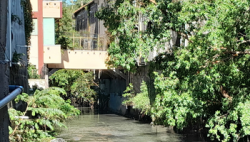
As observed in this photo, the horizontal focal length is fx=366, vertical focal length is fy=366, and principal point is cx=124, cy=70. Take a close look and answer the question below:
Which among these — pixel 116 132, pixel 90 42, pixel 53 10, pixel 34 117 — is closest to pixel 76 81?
pixel 90 42

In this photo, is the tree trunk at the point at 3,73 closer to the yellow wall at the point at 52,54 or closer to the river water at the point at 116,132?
the river water at the point at 116,132

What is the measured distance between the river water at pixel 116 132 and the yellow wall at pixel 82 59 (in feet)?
12.8

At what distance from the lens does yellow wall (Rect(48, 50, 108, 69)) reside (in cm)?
2503

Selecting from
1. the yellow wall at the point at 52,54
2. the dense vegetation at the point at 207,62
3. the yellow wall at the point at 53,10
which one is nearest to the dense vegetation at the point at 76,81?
the yellow wall at the point at 53,10

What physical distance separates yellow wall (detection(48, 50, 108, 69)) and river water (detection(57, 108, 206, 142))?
3909 millimetres

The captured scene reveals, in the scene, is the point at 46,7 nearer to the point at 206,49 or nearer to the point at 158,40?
the point at 158,40

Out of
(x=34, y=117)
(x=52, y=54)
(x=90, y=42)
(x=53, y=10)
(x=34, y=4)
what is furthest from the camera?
(x=34, y=4)

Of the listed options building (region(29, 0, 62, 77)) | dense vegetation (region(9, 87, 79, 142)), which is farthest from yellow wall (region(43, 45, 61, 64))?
dense vegetation (region(9, 87, 79, 142))

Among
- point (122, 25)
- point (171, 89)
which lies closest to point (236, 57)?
point (171, 89)

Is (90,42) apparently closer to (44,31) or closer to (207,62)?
(44,31)

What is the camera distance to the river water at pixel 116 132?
18.7 m

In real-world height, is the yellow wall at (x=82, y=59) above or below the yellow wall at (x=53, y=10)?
below

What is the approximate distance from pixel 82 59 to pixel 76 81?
840 centimetres

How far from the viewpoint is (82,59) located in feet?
83.0
